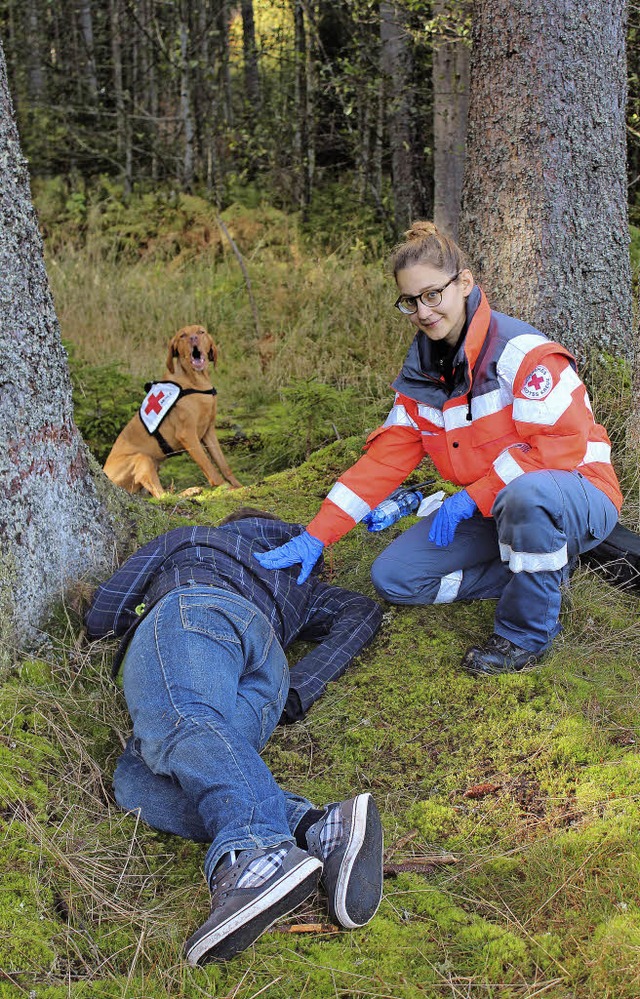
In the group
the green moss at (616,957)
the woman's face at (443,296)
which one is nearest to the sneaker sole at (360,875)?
the green moss at (616,957)

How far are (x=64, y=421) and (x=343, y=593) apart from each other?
1.36 m

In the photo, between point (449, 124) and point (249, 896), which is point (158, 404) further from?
point (449, 124)

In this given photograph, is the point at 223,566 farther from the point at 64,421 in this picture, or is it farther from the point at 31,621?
the point at 64,421

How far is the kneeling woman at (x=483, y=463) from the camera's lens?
312 centimetres

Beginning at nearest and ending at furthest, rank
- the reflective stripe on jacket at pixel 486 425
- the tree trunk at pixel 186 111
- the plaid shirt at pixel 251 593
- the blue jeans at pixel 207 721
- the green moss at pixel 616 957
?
the green moss at pixel 616 957, the blue jeans at pixel 207 721, the plaid shirt at pixel 251 593, the reflective stripe on jacket at pixel 486 425, the tree trunk at pixel 186 111

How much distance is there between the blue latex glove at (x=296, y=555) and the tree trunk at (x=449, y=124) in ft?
18.0

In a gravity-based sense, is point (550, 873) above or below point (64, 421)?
below

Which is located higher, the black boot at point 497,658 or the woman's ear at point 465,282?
the woman's ear at point 465,282

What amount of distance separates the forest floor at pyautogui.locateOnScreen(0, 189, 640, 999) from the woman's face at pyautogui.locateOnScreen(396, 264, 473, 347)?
1218 mm

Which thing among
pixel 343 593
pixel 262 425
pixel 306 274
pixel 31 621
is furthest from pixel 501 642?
pixel 306 274

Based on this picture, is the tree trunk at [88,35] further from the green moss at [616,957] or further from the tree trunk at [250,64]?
the green moss at [616,957]

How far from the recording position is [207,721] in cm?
230

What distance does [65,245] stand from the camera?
11703mm

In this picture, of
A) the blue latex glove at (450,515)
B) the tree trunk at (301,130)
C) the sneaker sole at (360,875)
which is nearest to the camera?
the sneaker sole at (360,875)
